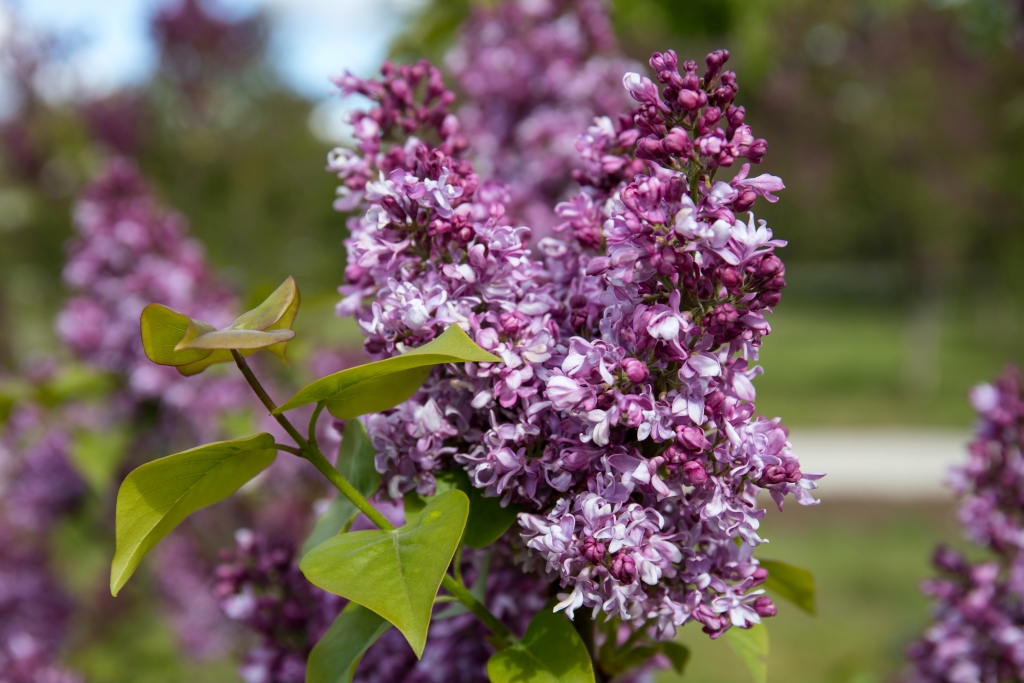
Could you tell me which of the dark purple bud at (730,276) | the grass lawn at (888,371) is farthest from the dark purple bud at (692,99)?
the grass lawn at (888,371)

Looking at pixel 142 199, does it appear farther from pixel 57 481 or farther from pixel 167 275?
pixel 57 481

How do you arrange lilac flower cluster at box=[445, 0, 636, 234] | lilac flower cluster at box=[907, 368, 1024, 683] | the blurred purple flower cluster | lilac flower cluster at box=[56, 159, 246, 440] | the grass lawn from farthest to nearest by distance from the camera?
the grass lawn, the blurred purple flower cluster, lilac flower cluster at box=[56, 159, 246, 440], lilac flower cluster at box=[445, 0, 636, 234], lilac flower cluster at box=[907, 368, 1024, 683]

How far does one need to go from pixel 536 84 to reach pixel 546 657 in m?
1.97

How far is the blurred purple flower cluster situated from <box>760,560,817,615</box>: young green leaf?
2481 mm

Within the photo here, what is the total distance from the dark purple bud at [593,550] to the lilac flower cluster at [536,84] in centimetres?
166

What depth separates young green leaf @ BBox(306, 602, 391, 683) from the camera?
37.9 inches

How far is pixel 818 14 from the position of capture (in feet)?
22.3

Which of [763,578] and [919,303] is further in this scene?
[919,303]

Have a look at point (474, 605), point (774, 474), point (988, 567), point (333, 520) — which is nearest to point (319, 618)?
point (333, 520)

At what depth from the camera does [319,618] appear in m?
1.35

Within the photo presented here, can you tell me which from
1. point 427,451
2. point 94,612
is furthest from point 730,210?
point 94,612

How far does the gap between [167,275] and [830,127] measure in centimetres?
1365

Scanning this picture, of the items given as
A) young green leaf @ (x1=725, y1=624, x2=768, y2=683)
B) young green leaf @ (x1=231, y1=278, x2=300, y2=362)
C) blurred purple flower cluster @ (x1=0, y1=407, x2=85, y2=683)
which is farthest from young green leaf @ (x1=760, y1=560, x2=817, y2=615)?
blurred purple flower cluster @ (x1=0, y1=407, x2=85, y2=683)

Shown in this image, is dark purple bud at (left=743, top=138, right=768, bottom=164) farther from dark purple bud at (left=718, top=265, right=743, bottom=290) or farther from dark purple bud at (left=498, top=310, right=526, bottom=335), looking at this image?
dark purple bud at (left=498, top=310, right=526, bottom=335)
